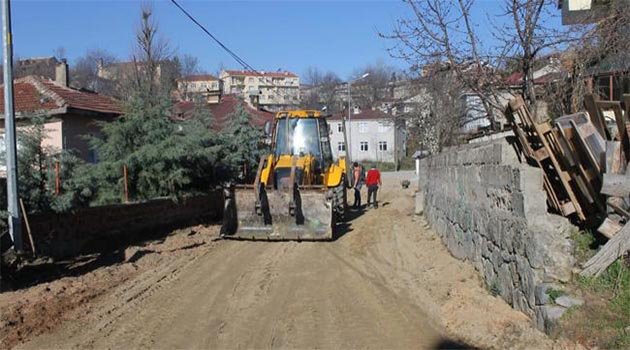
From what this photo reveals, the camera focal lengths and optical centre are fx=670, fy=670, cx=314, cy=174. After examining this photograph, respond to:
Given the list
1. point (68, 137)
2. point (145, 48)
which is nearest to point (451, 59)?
point (68, 137)

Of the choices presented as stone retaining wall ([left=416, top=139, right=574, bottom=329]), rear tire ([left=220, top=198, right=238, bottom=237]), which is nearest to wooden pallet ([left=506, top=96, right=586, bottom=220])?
stone retaining wall ([left=416, top=139, right=574, bottom=329])

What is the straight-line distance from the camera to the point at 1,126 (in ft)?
72.4

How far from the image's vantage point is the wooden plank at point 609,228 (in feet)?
22.0

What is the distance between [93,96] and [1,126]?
553cm

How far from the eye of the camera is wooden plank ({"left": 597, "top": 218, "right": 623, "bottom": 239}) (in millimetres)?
6711

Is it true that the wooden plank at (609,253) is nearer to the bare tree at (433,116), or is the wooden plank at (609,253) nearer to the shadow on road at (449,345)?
the shadow on road at (449,345)

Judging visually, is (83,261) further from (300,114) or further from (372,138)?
(372,138)

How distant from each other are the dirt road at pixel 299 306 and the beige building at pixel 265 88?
146 feet

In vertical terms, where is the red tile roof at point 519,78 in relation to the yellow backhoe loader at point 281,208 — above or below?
above

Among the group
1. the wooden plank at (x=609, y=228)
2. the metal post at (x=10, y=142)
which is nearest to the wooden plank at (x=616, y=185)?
the wooden plank at (x=609, y=228)

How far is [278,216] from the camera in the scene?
1541 centimetres

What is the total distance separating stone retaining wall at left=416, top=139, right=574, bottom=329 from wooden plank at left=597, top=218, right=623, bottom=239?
0.33 m

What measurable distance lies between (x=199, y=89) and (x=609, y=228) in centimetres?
7078

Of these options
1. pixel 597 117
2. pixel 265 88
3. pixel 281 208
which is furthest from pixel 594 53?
pixel 265 88
